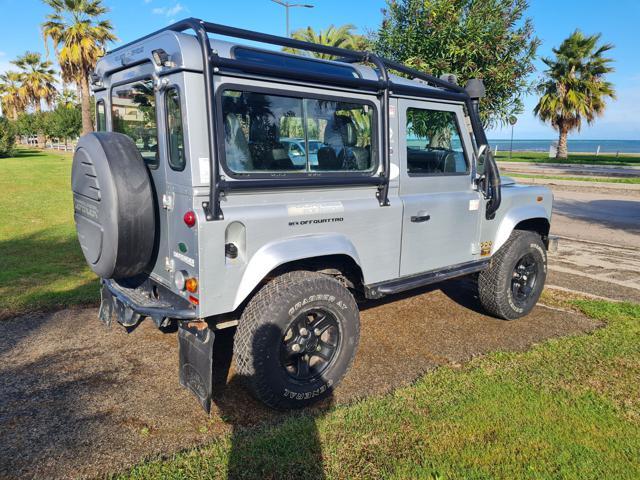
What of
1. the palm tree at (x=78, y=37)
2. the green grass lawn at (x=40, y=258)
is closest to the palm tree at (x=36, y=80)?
the palm tree at (x=78, y=37)

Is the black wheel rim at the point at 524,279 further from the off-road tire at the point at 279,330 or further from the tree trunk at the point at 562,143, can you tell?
the tree trunk at the point at 562,143

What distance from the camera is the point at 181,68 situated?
114 inches

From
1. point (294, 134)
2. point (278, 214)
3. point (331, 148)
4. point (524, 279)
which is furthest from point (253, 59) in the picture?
point (524, 279)

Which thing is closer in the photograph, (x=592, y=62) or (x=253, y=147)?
(x=253, y=147)

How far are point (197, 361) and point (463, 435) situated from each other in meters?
1.78

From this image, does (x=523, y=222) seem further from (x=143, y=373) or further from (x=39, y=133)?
(x=39, y=133)

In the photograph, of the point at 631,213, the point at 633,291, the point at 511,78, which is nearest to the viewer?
the point at 633,291

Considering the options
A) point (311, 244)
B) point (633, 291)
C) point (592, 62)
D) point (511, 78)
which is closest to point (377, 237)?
point (311, 244)

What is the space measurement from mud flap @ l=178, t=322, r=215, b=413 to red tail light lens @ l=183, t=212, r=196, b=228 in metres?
0.69

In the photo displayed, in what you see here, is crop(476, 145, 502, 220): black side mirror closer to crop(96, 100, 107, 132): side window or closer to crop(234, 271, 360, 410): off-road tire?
crop(234, 271, 360, 410): off-road tire

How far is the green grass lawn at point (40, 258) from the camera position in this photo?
5461 millimetres

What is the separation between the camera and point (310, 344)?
11.6ft

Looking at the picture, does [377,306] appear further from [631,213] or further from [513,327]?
[631,213]

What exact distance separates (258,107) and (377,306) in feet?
9.99
